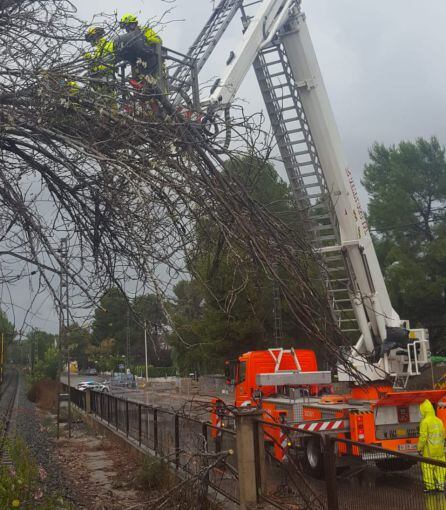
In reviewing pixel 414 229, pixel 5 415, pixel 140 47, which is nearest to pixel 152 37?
pixel 140 47

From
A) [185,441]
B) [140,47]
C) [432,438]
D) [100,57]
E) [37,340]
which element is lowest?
[432,438]

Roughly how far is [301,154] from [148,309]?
766cm

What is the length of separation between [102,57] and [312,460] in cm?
629

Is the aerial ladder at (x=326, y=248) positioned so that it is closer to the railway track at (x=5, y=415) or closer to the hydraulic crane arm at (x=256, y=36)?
the hydraulic crane arm at (x=256, y=36)

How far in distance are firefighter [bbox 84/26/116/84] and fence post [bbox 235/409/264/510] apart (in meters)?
4.09

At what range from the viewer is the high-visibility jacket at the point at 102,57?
5.23m

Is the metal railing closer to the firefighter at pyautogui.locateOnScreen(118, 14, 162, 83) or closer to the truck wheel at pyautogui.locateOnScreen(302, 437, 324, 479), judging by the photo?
the truck wheel at pyautogui.locateOnScreen(302, 437, 324, 479)

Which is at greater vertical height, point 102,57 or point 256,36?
point 256,36

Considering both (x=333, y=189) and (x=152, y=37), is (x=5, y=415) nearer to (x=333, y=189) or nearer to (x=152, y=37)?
(x=333, y=189)

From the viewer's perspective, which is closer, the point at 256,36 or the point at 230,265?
the point at 230,265

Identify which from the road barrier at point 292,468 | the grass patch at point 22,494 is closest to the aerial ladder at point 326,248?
the road barrier at point 292,468

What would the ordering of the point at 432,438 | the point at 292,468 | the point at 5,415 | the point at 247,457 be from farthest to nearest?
1. the point at 5,415
2. the point at 432,438
3. the point at 247,457
4. the point at 292,468

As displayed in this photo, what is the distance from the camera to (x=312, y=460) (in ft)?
28.7

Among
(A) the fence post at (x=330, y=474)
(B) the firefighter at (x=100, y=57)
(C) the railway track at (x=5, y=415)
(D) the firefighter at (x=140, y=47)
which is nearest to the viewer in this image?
(B) the firefighter at (x=100, y=57)
